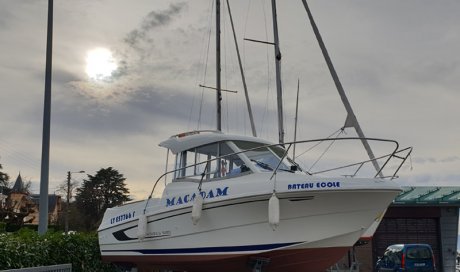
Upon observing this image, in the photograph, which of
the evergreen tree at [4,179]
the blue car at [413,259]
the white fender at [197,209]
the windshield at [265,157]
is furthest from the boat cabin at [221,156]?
the evergreen tree at [4,179]

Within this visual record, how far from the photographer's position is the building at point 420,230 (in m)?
24.6

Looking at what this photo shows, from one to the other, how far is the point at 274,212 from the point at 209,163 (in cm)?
267

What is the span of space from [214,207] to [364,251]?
17.1 m

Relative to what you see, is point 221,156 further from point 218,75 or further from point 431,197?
point 431,197

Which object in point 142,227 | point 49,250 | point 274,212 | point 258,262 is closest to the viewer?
point 274,212

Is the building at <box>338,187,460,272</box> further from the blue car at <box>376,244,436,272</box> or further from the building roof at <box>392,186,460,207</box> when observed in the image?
the blue car at <box>376,244,436,272</box>

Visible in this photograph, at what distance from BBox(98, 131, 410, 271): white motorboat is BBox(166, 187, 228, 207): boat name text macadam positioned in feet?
0.08

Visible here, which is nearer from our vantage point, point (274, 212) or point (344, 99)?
point (274, 212)

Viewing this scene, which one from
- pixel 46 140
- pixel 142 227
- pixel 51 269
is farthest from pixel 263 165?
pixel 46 140

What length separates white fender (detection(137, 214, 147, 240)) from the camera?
36.0 ft

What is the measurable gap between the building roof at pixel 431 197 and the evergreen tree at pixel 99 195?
1544 inches

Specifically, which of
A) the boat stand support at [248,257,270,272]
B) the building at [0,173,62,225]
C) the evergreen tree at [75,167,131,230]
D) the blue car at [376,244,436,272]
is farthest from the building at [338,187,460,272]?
the evergreen tree at [75,167,131,230]

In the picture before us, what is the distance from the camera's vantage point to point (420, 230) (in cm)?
2497

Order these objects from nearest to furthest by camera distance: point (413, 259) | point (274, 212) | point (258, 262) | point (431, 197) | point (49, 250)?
1. point (274, 212)
2. point (258, 262)
3. point (49, 250)
4. point (413, 259)
5. point (431, 197)
